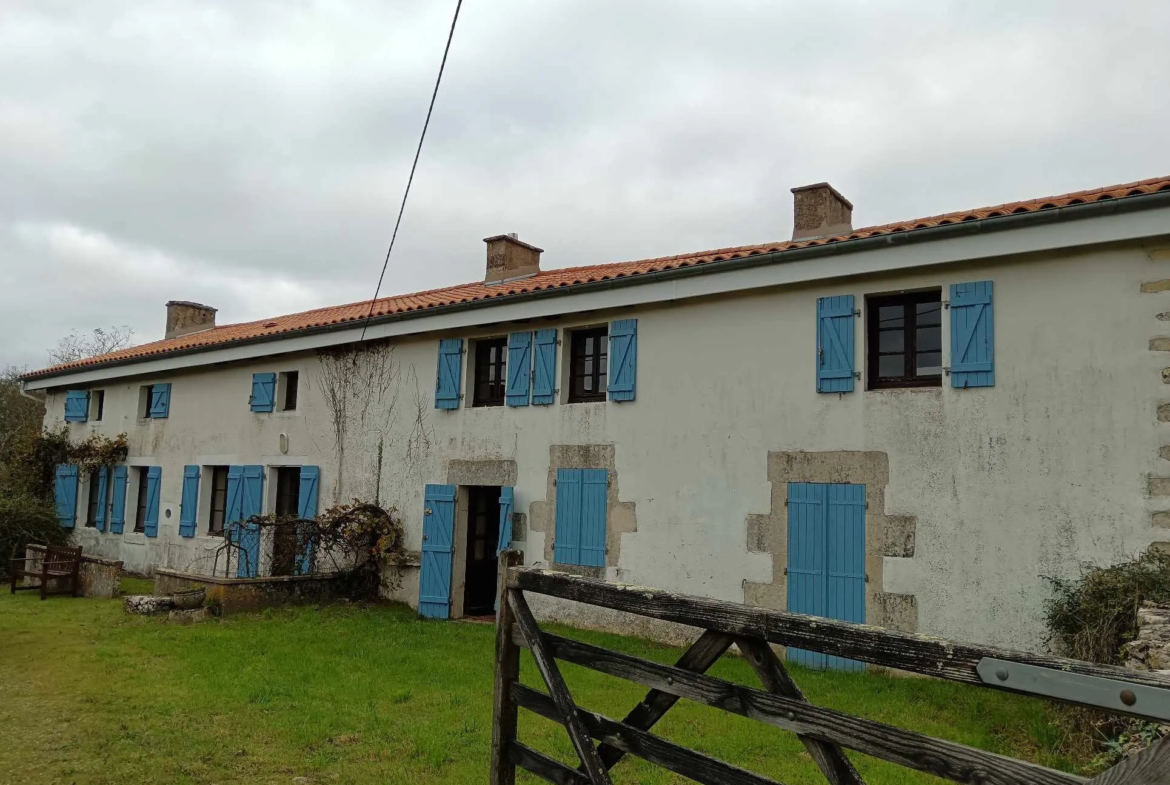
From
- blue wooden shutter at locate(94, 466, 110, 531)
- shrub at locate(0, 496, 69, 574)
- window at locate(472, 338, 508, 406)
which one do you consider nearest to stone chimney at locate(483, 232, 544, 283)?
window at locate(472, 338, 508, 406)

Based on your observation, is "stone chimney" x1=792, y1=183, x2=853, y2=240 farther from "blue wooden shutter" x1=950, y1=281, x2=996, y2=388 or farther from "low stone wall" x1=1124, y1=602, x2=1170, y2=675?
"low stone wall" x1=1124, y1=602, x2=1170, y2=675

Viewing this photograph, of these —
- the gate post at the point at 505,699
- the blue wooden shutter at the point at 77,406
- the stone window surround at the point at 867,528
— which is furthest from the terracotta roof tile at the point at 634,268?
the gate post at the point at 505,699

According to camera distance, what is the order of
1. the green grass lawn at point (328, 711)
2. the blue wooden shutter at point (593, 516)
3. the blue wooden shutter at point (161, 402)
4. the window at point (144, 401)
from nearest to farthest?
1. the green grass lawn at point (328, 711)
2. the blue wooden shutter at point (593, 516)
3. the blue wooden shutter at point (161, 402)
4. the window at point (144, 401)

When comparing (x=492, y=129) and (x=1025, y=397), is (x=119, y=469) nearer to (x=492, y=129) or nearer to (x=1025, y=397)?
(x=492, y=129)

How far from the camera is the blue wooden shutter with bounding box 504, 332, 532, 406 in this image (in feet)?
33.0

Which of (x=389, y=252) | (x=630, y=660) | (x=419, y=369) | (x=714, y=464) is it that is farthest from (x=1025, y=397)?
(x=419, y=369)

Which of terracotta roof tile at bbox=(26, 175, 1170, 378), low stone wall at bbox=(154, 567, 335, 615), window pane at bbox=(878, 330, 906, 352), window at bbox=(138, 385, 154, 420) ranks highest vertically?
terracotta roof tile at bbox=(26, 175, 1170, 378)

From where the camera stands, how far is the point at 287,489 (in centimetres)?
1321

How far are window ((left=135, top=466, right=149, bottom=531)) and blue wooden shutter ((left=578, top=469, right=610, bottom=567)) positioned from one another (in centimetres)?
1026

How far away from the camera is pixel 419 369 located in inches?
447

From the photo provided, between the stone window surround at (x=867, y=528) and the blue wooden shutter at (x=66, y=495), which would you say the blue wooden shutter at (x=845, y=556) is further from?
the blue wooden shutter at (x=66, y=495)

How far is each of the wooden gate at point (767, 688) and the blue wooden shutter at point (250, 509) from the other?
10.4 m

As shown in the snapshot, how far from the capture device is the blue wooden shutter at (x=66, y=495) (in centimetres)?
1628

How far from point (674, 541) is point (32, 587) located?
10.3m
